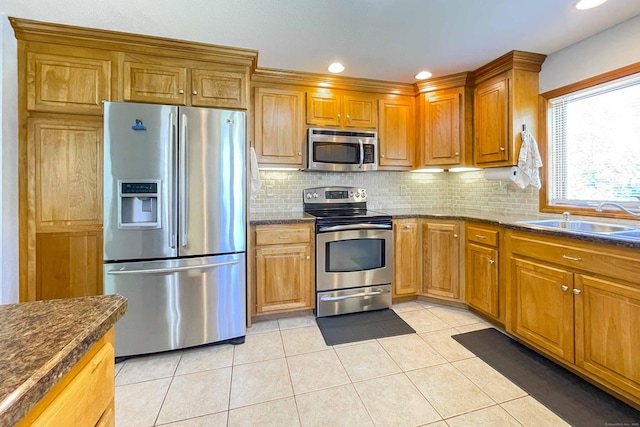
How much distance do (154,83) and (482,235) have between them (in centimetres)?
296

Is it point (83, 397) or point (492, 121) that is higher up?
point (492, 121)

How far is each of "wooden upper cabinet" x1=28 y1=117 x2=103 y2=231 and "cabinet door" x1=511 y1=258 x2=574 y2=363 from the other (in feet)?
10.3

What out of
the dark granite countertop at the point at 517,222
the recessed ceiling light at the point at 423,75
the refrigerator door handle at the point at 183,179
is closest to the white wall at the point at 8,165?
the refrigerator door handle at the point at 183,179

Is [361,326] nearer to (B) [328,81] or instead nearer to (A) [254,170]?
(A) [254,170]

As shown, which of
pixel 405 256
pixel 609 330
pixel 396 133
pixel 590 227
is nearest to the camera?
A: pixel 609 330

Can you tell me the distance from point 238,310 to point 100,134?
65.7 inches

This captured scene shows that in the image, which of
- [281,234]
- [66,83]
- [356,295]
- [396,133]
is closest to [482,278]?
[356,295]

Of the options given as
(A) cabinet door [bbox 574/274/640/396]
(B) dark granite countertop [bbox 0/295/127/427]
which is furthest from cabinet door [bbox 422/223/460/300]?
(B) dark granite countertop [bbox 0/295/127/427]

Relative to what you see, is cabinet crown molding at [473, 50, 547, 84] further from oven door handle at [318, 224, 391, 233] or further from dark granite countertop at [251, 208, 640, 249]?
oven door handle at [318, 224, 391, 233]

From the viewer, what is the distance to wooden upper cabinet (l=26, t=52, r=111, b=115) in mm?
2014

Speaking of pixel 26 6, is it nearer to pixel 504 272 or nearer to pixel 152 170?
pixel 152 170

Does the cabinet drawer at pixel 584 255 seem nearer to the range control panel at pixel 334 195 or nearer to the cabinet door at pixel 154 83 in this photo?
the range control panel at pixel 334 195

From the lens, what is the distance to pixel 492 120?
2748 millimetres

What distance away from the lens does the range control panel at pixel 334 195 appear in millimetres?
3232
